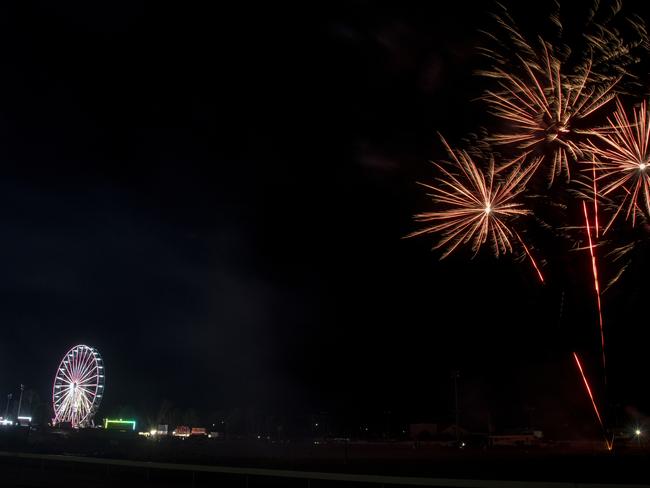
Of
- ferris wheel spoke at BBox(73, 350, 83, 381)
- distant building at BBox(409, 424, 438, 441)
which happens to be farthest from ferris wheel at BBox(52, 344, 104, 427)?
distant building at BBox(409, 424, 438, 441)

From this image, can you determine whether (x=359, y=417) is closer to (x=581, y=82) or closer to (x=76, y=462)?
(x=76, y=462)

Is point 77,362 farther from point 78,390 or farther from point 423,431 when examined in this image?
point 423,431

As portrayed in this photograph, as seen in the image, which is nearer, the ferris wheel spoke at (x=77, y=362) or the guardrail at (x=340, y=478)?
the guardrail at (x=340, y=478)

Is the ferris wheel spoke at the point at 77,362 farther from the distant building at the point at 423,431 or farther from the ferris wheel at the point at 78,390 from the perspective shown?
the distant building at the point at 423,431

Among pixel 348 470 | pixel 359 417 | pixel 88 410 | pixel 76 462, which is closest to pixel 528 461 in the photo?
pixel 348 470

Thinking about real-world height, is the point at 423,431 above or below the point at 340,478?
above

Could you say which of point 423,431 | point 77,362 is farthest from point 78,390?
point 423,431

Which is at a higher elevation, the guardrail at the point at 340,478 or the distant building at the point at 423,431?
the distant building at the point at 423,431

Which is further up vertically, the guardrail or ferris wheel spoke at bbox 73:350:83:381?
ferris wheel spoke at bbox 73:350:83:381

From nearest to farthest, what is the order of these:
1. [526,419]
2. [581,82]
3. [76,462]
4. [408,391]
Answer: [581,82]
[76,462]
[526,419]
[408,391]

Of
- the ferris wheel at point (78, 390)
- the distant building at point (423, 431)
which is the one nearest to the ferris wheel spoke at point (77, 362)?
the ferris wheel at point (78, 390)

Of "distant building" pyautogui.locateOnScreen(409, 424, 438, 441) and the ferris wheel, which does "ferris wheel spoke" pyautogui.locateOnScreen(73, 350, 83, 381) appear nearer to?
the ferris wheel
